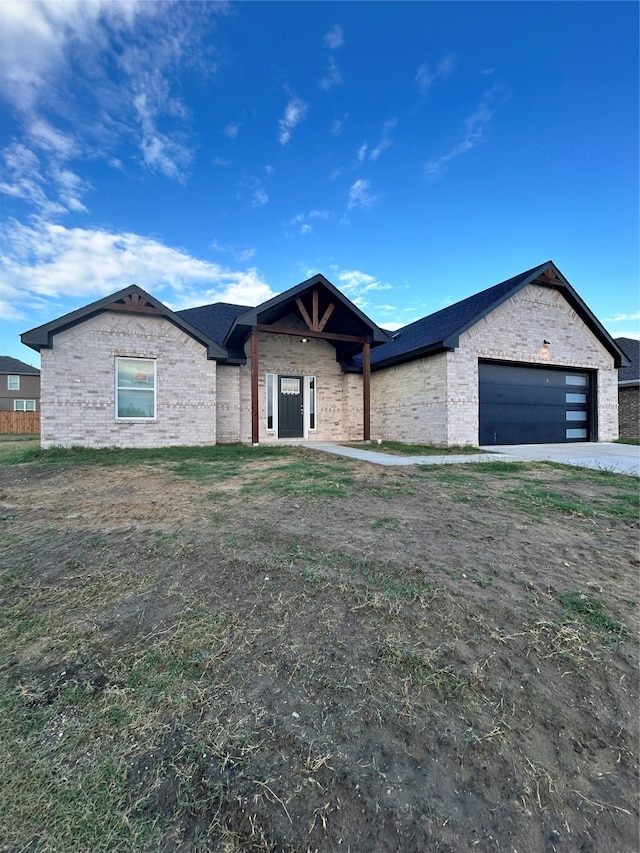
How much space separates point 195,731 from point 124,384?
35.2ft

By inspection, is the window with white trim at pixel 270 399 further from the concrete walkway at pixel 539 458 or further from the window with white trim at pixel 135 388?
the concrete walkway at pixel 539 458

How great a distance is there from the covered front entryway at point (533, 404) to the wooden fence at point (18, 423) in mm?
26876

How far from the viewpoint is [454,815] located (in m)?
1.13

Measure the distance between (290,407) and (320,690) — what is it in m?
12.2

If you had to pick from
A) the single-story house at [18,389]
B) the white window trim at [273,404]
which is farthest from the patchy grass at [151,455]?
the single-story house at [18,389]

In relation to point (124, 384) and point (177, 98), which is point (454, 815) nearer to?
point (124, 384)

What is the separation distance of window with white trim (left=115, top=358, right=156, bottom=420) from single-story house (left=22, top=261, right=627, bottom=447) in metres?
0.04

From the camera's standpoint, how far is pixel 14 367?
3353 centimetres

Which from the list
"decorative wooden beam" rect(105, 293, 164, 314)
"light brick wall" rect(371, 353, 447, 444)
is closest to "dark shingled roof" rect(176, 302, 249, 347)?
"decorative wooden beam" rect(105, 293, 164, 314)

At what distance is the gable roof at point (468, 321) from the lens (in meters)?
11.2

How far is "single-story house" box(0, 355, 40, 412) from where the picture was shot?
107ft

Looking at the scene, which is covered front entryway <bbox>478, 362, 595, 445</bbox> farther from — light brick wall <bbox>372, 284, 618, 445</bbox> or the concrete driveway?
the concrete driveway

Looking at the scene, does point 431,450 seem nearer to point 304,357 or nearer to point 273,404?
point 273,404

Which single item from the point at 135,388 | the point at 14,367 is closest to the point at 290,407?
the point at 135,388
